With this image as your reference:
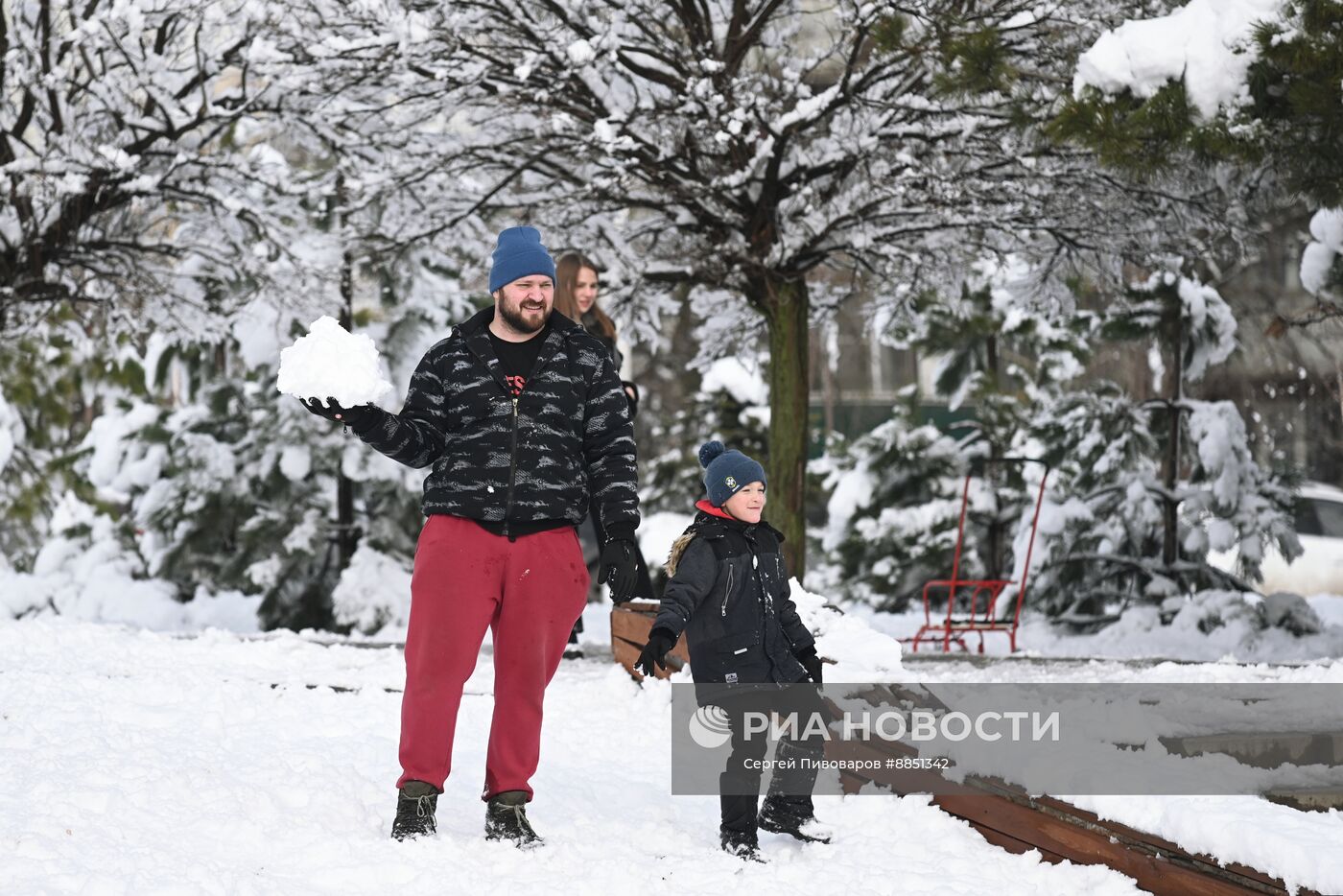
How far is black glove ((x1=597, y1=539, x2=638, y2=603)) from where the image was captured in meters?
4.19

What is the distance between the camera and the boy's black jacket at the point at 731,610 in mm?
4582

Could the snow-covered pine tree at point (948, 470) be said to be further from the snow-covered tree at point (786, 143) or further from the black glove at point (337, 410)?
the black glove at point (337, 410)

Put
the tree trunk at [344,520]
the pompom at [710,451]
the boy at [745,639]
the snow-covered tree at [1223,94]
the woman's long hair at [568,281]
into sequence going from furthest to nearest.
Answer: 1. the tree trunk at [344,520]
2. the woman's long hair at [568,281]
3. the snow-covered tree at [1223,94]
4. the pompom at [710,451]
5. the boy at [745,639]

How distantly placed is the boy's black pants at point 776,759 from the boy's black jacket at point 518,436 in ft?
2.69

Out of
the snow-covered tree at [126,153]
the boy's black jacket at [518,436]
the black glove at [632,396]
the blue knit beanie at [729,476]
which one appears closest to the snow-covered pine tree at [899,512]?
the snow-covered tree at [126,153]

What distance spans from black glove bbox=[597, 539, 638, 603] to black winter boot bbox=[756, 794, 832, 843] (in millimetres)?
1027

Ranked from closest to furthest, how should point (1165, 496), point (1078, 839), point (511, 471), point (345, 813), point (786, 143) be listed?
point (1078, 839), point (511, 471), point (345, 813), point (786, 143), point (1165, 496)

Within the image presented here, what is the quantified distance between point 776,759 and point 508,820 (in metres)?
0.99

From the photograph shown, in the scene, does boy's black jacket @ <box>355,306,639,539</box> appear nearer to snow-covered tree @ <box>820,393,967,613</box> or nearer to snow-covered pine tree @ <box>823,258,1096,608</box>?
snow-covered pine tree @ <box>823,258,1096,608</box>

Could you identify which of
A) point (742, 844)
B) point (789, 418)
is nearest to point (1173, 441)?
point (789, 418)

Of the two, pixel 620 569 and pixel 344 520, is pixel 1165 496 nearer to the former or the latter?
pixel 344 520

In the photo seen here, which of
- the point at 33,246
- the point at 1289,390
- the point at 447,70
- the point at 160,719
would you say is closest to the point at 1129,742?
the point at 160,719

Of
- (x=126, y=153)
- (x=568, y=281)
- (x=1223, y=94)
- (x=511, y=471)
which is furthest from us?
(x=126, y=153)

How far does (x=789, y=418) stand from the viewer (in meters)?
10.0
